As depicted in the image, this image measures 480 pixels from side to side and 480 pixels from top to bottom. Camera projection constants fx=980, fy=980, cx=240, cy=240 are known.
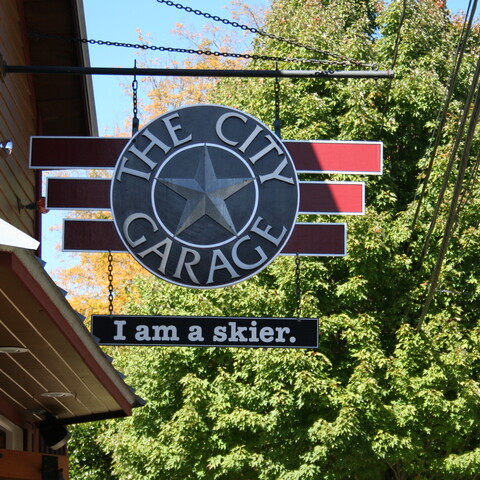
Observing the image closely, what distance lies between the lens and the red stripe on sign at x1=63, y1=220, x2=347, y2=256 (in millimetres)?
8656

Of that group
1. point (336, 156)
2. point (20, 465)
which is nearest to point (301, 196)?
point (336, 156)

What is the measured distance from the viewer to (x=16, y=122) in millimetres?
10070

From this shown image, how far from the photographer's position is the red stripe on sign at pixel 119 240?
8.66m

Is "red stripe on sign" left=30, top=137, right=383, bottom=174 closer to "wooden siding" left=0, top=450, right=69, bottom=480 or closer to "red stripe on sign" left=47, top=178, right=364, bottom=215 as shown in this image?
"red stripe on sign" left=47, top=178, right=364, bottom=215

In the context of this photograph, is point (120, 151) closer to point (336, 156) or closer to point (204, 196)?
point (204, 196)

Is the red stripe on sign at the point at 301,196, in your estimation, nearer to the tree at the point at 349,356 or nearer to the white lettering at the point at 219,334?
the white lettering at the point at 219,334

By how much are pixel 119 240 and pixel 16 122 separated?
231 cm

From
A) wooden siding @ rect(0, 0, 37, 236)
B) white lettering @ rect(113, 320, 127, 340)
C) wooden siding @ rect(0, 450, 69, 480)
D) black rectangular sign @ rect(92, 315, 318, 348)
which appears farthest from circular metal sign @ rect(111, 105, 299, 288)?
wooden siding @ rect(0, 450, 69, 480)

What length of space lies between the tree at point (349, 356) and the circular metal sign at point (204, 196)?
9377 millimetres

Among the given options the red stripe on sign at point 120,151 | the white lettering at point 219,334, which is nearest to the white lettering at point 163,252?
the white lettering at point 219,334

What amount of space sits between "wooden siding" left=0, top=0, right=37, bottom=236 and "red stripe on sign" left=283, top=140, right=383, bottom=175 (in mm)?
2735

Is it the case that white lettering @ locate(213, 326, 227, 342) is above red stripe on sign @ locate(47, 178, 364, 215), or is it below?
below

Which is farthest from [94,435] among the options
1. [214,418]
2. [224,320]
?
[224,320]

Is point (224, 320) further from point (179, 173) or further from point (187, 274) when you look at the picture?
point (179, 173)
